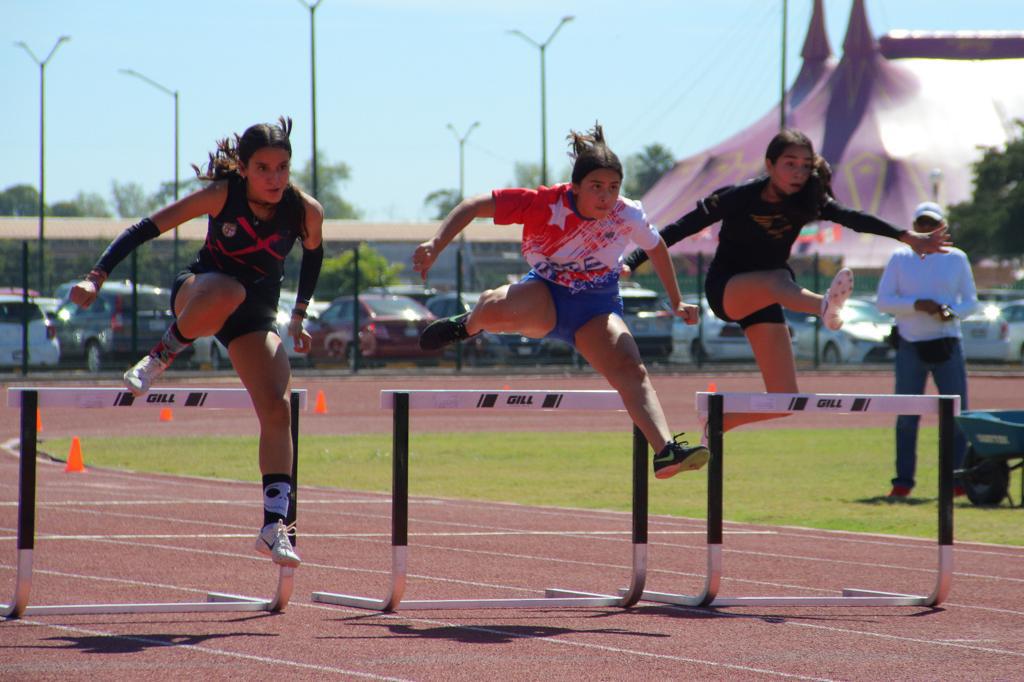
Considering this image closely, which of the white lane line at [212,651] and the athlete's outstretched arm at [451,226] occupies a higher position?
the athlete's outstretched arm at [451,226]

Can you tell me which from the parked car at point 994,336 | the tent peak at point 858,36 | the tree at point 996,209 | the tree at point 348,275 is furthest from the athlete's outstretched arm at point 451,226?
the tent peak at point 858,36

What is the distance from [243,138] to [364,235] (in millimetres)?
104912

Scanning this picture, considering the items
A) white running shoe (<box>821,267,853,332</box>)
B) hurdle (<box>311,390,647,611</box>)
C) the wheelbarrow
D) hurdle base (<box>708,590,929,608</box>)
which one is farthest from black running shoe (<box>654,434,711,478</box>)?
the wheelbarrow

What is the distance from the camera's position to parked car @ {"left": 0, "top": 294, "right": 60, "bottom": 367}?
2961 cm

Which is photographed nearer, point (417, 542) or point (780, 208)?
point (780, 208)

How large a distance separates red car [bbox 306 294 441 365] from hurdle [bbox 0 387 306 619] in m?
24.9

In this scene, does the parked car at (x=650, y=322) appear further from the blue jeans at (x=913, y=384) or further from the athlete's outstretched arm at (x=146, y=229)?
the athlete's outstretched arm at (x=146, y=229)

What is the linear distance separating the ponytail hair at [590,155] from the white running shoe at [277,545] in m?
2.08

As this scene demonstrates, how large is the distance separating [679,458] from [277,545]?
180 centimetres

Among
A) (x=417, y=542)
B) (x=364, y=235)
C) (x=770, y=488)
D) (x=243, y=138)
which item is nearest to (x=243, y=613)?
(x=243, y=138)

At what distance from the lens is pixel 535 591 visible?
27.0ft

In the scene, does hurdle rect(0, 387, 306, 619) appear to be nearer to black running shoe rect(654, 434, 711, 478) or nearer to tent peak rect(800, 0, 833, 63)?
black running shoe rect(654, 434, 711, 478)

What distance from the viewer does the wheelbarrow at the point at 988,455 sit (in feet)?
38.4

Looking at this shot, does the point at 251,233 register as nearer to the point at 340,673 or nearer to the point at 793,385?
the point at 340,673
